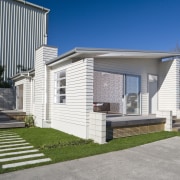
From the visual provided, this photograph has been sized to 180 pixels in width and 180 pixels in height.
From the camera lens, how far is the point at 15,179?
3.52 m

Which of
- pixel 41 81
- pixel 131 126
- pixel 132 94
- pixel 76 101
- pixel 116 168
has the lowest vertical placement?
pixel 116 168

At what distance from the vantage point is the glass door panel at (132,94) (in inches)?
388

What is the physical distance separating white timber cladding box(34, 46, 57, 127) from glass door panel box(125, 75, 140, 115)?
386cm

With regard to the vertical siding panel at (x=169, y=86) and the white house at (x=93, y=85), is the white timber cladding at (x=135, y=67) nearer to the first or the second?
the white house at (x=93, y=85)

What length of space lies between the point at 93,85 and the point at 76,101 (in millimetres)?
2288

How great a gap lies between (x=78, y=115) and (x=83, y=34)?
611 inches

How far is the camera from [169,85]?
10.4 m

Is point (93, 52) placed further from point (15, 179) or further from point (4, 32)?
point (4, 32)

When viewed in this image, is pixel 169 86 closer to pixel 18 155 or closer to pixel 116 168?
pixel 116 168

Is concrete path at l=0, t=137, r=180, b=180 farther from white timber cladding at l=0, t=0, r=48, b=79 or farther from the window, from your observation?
white timber cladding at l=0, t=0, r=48, b=79

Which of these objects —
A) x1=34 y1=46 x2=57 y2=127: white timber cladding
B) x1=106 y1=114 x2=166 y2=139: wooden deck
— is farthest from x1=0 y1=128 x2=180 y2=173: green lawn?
x1=34 y1=46 x2=57 y2=127: white timber cladding

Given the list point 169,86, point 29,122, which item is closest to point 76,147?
point 29,122

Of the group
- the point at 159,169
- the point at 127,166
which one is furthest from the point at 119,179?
the point at 159,169

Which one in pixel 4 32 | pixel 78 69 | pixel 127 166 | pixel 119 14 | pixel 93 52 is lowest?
pixel 127 166
